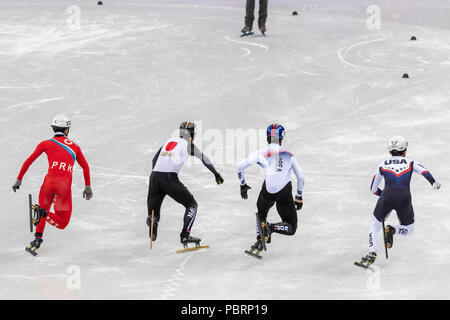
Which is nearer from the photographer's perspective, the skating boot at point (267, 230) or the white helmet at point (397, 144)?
the white helmet at point (397, 144)

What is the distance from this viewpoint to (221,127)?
18.2 m

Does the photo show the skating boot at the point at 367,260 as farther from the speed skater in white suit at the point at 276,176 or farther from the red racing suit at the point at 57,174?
the red racing suit at the point at 57,174

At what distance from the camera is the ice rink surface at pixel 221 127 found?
443 inches

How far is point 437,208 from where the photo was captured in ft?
44.6

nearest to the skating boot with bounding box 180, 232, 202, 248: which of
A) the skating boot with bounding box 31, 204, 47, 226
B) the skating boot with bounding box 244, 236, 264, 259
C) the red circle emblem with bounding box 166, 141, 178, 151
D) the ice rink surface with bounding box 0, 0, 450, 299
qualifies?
the ice rink surface with bounding box 0, 0, 450, 299

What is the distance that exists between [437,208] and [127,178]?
536 centimetres

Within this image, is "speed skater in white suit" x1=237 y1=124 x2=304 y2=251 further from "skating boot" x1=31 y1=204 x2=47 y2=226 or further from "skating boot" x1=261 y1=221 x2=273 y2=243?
"skating boot" x1=31 y1=204 x2=47 y2=226

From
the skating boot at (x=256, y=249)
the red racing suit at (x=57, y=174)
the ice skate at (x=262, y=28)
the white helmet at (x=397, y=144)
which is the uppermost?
the white helmet at (x=397, y=144)

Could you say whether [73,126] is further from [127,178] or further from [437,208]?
[437,208]

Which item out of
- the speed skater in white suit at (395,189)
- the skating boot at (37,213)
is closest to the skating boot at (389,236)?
the speed skater in white suit at (395,189)

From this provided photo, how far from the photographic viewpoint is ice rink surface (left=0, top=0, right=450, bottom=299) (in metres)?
11.3

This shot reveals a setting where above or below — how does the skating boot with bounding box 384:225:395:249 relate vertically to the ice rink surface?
above

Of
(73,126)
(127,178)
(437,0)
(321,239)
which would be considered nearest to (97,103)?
(73,126)

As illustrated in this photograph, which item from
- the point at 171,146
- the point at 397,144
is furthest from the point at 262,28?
the point at 397,144
